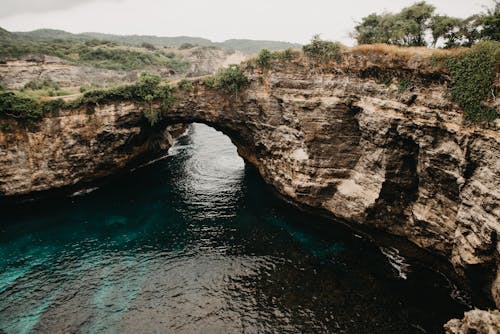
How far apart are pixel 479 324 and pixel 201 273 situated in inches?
647

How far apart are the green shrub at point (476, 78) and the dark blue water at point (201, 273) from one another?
11639 mm

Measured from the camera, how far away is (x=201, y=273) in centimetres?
2256

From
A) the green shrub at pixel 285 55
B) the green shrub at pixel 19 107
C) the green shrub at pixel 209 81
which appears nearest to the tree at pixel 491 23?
the green shrub at pixel 285 55

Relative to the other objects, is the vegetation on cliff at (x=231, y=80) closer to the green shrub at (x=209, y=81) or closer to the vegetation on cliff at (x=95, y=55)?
the green shrub at (x=209, y=81)

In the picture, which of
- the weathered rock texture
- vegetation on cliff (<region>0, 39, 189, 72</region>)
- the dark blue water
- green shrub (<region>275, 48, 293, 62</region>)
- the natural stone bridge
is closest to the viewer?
the weathered rock texture

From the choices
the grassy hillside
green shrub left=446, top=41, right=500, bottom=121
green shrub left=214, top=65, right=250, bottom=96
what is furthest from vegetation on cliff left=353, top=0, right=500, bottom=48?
the grassy hillside

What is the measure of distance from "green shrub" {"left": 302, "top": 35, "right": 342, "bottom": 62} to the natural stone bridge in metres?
0.89

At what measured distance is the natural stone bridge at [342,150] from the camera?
17.5m

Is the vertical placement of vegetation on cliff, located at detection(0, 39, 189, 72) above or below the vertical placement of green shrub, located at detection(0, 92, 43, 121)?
above

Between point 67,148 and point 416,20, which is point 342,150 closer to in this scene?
point 416,20

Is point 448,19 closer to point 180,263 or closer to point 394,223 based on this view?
point 394,223

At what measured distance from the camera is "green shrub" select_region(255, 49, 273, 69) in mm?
28406

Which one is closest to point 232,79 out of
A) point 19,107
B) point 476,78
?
point 476,78

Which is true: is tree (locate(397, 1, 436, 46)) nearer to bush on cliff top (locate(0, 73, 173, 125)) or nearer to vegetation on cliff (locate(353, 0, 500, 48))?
vegetation on cliff (locate(353, 0, 500, 48))
